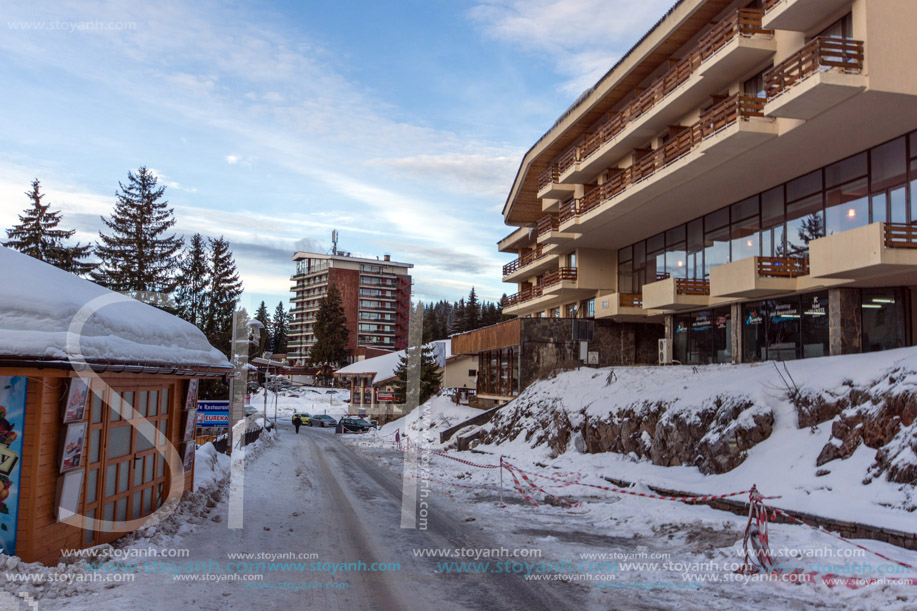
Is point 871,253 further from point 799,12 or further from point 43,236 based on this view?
point 43,236

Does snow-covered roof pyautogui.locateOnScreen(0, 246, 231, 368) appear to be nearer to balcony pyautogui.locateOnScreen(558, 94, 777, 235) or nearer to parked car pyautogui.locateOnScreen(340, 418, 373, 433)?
balcony pyautogui.locateOnScreen(558, 94, 777, 235)

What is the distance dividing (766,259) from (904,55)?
285 inches

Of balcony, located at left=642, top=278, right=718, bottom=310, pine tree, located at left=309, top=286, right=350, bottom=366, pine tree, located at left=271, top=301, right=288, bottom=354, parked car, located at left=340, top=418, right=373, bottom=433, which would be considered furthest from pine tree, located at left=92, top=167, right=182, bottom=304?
pine tree, located at left=271, top=301, right=288, bottom=354

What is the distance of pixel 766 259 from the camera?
2136cm

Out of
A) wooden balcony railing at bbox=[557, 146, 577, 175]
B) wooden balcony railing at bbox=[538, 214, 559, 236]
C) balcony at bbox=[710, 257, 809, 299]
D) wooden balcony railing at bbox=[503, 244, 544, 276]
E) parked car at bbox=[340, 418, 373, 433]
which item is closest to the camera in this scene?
balcony at bbox=[710, 257, 809, 299]

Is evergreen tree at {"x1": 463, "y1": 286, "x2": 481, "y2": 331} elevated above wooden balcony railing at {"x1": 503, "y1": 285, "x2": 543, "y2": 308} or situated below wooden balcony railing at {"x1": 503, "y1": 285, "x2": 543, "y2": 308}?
above

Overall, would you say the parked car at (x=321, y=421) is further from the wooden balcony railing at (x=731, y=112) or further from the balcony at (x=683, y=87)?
the wooden balcony railing at (x=731, y=112)

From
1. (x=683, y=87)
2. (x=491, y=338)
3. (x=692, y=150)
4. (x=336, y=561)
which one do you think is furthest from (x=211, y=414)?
(x=491, y=338)

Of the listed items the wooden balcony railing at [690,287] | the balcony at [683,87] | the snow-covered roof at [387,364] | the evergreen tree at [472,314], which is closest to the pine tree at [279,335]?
the evergreen tree at [472,314]

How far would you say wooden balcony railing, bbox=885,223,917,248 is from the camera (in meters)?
16.6

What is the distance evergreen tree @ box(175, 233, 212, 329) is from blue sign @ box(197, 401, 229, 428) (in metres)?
27.4

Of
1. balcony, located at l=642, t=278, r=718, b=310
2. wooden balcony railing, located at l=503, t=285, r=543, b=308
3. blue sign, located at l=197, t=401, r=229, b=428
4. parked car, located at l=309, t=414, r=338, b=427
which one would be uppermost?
wooden balcony railing, located at l=503, t=285, r=543, b=308

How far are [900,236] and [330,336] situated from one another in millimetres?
95110

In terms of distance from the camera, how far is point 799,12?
57.4 feet
